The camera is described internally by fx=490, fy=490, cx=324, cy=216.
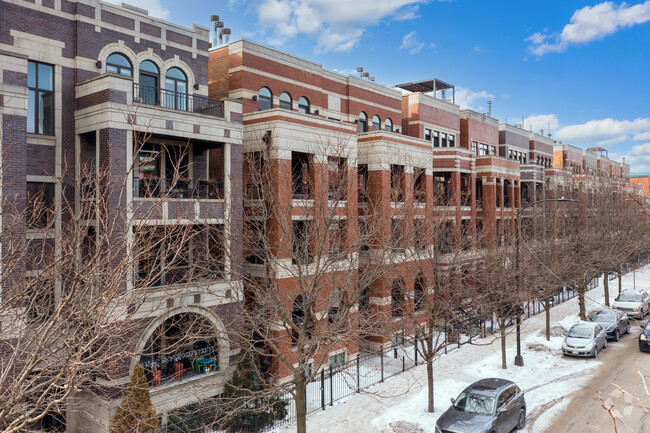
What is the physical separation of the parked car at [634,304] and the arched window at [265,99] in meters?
27.0

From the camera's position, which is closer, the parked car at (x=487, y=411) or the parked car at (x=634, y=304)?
the parked car at (x=487, y=411)

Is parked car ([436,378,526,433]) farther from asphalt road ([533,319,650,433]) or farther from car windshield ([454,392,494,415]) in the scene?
asphalt road ([533,319,650,433])

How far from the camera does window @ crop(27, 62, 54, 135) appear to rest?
1708 centimetres

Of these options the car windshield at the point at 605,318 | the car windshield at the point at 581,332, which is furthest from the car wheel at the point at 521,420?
the car windshield at the point at 605,318

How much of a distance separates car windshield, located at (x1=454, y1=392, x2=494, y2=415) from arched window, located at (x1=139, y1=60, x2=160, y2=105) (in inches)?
626

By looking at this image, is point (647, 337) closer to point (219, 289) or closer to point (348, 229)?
point (348, 229)

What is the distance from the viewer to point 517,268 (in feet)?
80.5

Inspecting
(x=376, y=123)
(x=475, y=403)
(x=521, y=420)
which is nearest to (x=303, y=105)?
(x=376, y=123)

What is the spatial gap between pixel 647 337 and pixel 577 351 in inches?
166

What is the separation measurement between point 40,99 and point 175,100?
4808 millimetres

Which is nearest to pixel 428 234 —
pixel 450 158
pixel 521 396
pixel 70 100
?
pixel 521 396

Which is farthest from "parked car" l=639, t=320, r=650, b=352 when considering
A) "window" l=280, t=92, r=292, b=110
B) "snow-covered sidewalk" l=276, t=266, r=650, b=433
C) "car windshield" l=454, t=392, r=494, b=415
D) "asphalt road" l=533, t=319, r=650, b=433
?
"window" l=280, t=92, r=292, b=110

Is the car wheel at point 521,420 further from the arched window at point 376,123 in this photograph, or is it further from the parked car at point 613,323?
the arched window at point 376,123

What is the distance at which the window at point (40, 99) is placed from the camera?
17.1 m
